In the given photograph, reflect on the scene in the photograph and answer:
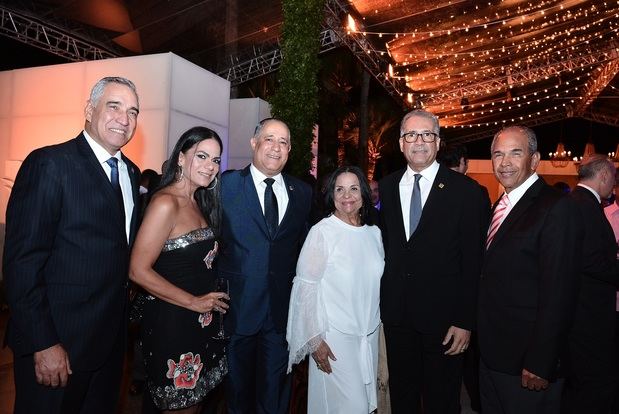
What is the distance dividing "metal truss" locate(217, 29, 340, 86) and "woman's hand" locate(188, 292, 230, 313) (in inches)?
356

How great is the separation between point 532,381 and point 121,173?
221 cm

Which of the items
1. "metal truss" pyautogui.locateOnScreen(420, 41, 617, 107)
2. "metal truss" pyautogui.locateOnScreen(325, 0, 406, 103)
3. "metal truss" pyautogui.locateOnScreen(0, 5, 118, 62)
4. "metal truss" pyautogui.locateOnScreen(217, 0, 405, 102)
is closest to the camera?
→ "metal truss" pyautogui.locateOnScreen(325, 0, 406, 103)

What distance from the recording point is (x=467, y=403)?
3.98m

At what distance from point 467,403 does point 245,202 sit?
276 cm

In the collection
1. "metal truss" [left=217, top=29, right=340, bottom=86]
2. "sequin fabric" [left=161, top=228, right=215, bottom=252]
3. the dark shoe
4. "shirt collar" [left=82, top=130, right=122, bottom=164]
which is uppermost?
"metal truss" [left=217, top=29, right=340, bottom=86]

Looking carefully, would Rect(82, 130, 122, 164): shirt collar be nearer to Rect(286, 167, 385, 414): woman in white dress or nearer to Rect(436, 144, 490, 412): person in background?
Rect(286, 167, 385, 414): woman in white dress

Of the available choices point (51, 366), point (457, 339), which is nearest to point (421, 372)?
point (457, 339)

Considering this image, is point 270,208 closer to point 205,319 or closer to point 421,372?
point 205,319

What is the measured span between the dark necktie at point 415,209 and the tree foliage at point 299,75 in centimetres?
415

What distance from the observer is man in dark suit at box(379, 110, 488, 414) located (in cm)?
255

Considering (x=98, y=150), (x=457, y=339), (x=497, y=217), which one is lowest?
(x=457, y=339)

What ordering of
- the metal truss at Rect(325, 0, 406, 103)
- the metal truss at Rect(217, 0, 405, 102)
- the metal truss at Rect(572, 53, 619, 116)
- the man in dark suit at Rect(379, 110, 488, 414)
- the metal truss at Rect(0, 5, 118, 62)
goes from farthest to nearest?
the metal truss at Rect(572, 53, 619, 116), the metal truss at Rect(217, 0, 405, 102), the metal truss at Rect(0, 5, 118, 62), the metal truss at Rect(325, 0, 406, 103), the man in dark suit at Rect(379, 110, 488, 414)

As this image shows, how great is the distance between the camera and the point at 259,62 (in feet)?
35.4

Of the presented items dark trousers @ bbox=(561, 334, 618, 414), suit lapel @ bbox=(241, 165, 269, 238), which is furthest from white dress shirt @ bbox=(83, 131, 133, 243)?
dark trousers @ bbox=(561, 334, 618, 414)
